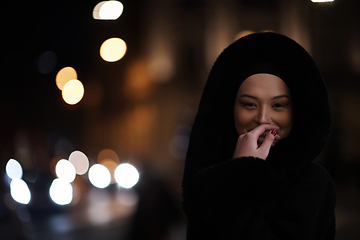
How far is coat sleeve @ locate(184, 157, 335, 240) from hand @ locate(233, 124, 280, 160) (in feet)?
0.15

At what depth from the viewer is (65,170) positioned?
10.1 ft

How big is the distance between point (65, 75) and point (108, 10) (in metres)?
0.78

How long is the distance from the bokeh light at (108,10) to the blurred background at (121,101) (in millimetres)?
11

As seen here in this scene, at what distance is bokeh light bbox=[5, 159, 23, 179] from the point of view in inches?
116

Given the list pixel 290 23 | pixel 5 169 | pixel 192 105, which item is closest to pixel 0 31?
pixel 5 169

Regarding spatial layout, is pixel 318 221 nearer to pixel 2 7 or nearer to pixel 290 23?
pixel 290 23

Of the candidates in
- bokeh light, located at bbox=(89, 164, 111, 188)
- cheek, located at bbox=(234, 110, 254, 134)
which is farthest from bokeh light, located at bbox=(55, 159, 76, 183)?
cheek, located at bbox=(234, 110, 254, 134)

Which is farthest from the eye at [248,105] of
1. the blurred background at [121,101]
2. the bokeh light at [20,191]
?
the bokeh light at [20,191]

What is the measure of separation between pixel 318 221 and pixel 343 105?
1292 mm

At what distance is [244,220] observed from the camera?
0.69 metres

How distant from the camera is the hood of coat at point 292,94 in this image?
0.74 m

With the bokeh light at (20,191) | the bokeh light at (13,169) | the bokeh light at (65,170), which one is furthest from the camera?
the bokeh light at (65,170)

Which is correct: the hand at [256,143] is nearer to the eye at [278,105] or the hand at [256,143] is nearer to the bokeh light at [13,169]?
the eye at [278,105]

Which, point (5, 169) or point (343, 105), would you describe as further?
point (5, 169)
